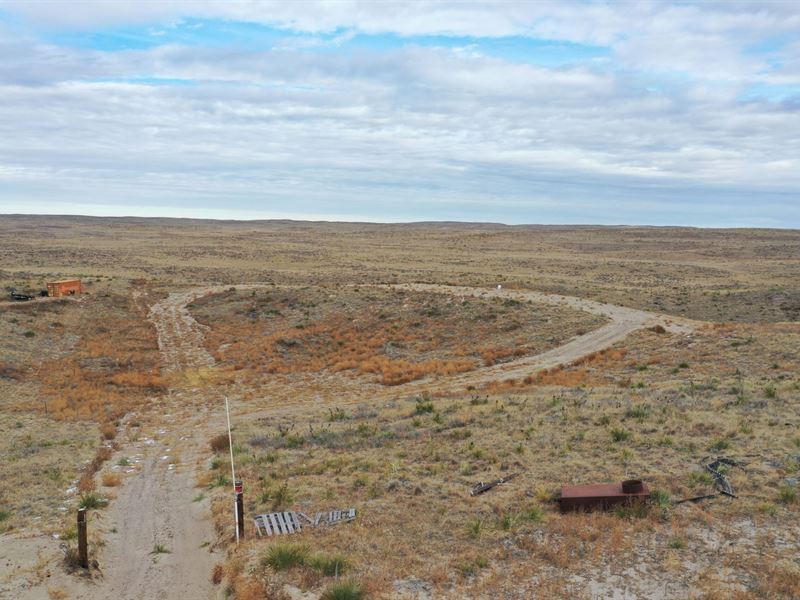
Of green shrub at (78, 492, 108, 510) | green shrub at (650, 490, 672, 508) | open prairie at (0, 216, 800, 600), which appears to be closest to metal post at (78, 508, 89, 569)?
open prairie at (0, 216, 800, 600)

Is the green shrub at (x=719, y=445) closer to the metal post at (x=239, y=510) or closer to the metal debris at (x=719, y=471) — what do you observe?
the metal debris at (x=719, y=471)

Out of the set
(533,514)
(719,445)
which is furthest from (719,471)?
(533,514)

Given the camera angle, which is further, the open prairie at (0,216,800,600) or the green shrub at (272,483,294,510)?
the green shrub at (272,483,294,510)

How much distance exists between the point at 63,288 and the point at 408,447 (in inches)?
1519

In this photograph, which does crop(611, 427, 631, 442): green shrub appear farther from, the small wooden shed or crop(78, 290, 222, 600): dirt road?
the small wooden shed

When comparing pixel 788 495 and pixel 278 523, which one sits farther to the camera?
pixel 278 523

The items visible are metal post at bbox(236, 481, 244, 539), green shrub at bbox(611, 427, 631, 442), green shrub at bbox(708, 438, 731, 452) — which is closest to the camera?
metal post at bbox(236, 481, 244, 539)

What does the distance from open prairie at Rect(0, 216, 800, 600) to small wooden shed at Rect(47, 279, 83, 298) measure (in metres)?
3.45

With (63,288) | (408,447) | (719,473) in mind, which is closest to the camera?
(719,473)

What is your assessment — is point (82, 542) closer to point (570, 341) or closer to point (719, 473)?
point (719, 473)

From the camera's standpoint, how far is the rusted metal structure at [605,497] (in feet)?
37.9

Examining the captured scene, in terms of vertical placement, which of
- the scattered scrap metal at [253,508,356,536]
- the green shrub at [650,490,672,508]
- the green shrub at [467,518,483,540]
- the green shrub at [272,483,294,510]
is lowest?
the green shrub at [272,483,294,510]

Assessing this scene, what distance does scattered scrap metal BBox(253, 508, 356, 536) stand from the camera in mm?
11647

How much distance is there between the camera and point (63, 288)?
148 feet
